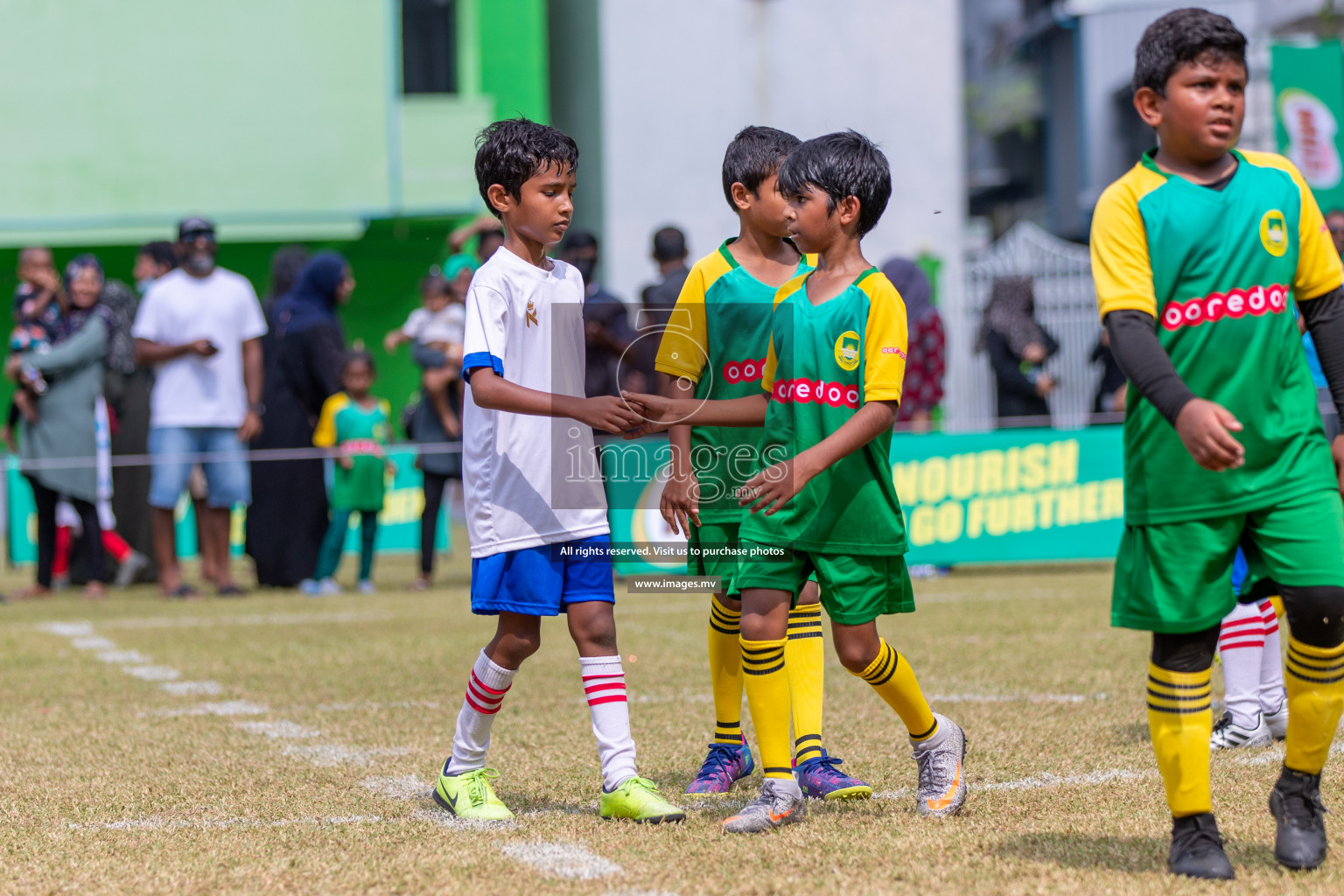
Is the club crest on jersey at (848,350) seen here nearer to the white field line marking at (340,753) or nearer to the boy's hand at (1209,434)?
the boy's hand at (1209,434)

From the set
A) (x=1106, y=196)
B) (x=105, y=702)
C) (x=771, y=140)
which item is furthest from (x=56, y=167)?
(x=1106, y=196)

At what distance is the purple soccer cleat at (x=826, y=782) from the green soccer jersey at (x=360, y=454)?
6972 millimetres

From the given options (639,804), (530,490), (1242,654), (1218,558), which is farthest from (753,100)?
(1218,558)

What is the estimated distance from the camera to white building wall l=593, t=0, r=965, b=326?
66.5 feet

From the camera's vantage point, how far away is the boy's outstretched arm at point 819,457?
3613 mm

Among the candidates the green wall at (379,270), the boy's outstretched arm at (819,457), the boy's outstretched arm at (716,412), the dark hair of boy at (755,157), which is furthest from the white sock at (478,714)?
the green wall at (379,270)

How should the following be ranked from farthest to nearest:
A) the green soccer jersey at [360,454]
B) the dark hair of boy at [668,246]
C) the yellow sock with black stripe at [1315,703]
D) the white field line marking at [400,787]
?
the green soccer jersey at [360,454]
the dark hair of boy at [668,246]
the white field line marking at [400,787]
the yellow sock with black stripe at [1315,703]

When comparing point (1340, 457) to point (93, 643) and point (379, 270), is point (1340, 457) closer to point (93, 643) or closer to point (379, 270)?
point (93, 643)

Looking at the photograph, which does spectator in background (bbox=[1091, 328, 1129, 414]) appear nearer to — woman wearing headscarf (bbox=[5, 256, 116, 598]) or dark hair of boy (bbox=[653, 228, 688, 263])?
dark hair of boy (bbox=[653, 228, 688, 263])

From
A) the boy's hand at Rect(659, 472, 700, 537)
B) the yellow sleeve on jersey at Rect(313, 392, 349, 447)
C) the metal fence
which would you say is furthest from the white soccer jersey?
the metal fence

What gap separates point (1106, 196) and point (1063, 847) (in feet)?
4.64

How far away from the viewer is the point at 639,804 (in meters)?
3.79

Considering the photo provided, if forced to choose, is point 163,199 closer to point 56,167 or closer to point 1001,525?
point 56,167

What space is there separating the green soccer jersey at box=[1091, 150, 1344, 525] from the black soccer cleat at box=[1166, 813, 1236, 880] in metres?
0.62
